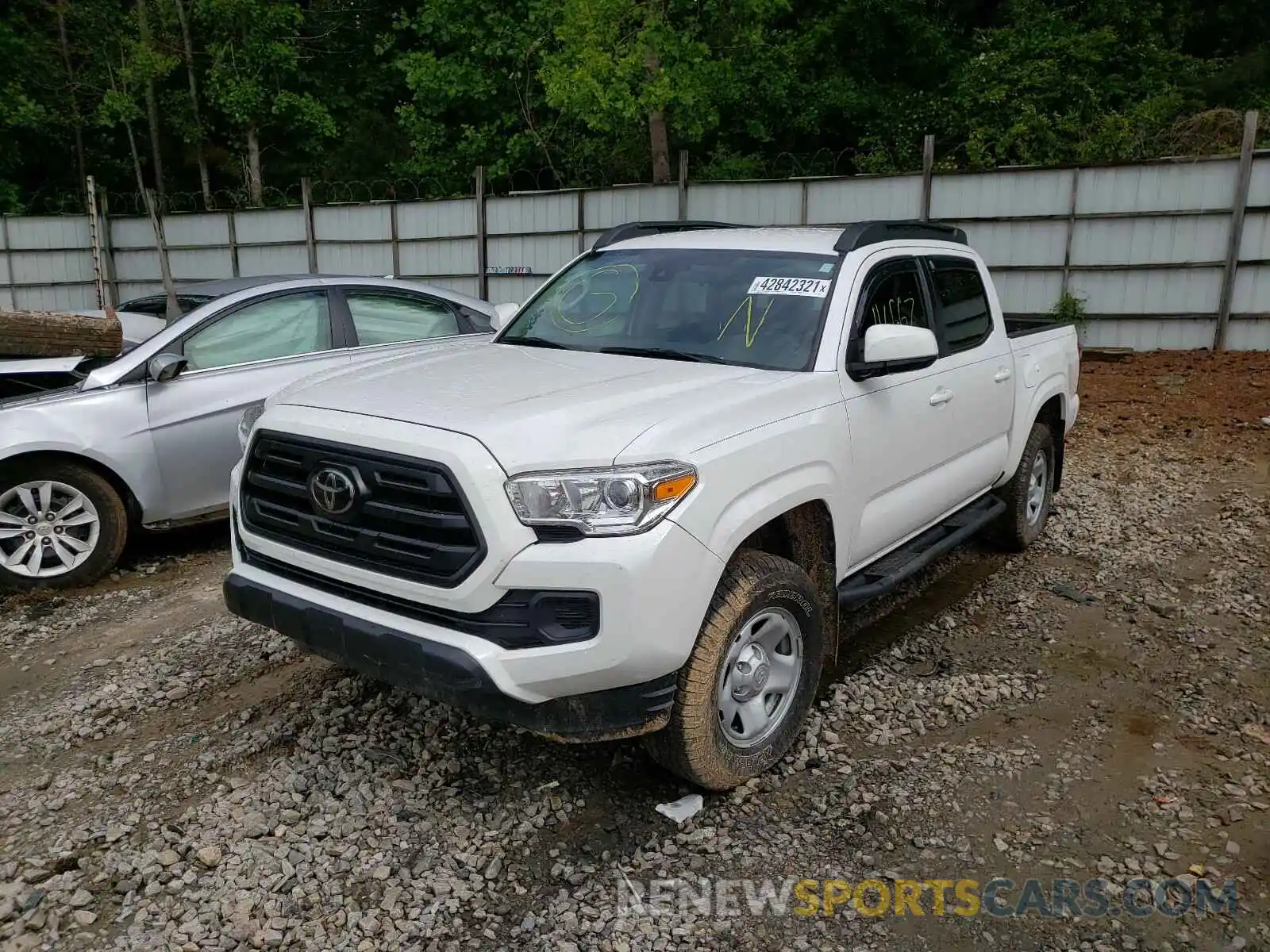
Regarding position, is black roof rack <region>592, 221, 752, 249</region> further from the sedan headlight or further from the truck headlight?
the truck headlight

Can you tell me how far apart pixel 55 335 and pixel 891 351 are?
15.0ft

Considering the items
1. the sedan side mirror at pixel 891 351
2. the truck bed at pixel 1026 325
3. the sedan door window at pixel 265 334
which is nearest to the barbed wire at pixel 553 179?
the truck bed at pixel 1026 325

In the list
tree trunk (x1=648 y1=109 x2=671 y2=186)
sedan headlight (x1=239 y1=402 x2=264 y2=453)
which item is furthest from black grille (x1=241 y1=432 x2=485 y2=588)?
tree trunk (x1=648 y1=109 x2=671 y2=186)

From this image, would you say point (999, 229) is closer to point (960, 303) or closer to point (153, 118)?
point (960, 303)

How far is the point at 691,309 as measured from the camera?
3988mm

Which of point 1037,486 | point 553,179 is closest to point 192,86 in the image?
point 553,179

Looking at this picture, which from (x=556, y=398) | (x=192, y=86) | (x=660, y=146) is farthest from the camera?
(x=192, y=86)

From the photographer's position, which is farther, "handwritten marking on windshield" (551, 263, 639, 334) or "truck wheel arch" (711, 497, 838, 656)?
"handwritten marking on windshield" (551, 263, 639, 334)

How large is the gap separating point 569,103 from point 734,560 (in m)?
15.0

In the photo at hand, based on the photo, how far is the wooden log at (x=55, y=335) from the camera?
5371 millimetres

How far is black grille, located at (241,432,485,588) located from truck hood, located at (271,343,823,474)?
16 cm

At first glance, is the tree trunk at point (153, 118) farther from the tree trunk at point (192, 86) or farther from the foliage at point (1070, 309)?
the foliage at point (1070, 309)

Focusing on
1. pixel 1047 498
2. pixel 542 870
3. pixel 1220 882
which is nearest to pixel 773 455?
pixel 542 870

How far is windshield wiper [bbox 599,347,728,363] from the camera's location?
3.70 metres
